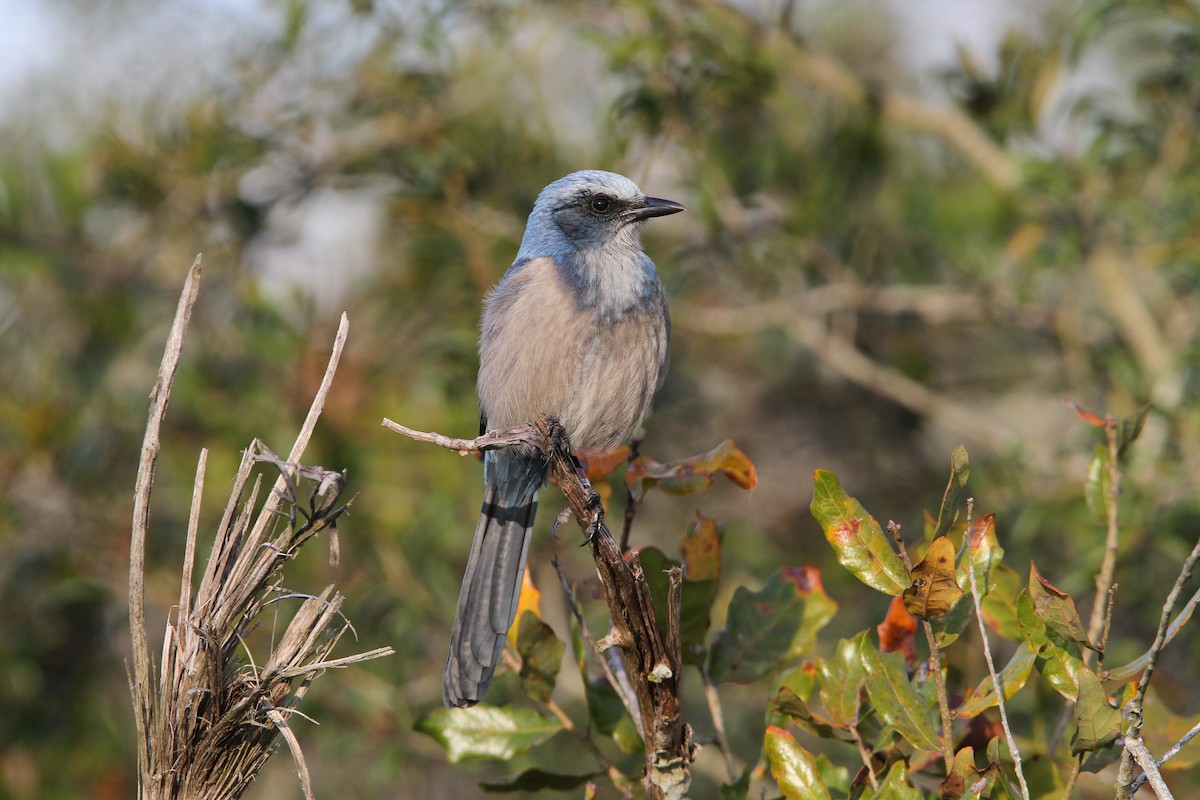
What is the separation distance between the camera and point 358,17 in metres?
4.26

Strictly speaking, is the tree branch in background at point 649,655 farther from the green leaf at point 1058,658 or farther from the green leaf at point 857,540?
the green leaf at point 1058,658

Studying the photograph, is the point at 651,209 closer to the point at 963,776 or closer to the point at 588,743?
the point at 588,743

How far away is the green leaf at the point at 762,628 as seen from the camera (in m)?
2.34

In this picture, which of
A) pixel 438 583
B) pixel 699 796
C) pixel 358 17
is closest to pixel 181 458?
pixel 438 583

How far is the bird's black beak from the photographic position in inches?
139

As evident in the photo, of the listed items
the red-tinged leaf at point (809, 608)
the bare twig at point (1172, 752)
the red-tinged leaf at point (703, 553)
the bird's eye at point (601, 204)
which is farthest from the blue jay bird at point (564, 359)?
the bare twig at point (1172, 752)

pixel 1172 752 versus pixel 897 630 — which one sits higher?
pixel 1172 752

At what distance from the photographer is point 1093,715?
67.1 inches

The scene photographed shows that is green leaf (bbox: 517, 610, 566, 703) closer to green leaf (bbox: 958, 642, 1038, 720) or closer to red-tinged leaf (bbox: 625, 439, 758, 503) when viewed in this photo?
red-tinged leaf (bbox: 625, 439, 758, 503)

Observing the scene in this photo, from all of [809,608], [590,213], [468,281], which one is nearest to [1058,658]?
[809,608]

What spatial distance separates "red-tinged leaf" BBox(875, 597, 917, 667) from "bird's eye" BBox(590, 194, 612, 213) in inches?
75.2

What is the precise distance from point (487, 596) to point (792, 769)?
3.97ft

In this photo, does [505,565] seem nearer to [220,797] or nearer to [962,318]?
[220,797]

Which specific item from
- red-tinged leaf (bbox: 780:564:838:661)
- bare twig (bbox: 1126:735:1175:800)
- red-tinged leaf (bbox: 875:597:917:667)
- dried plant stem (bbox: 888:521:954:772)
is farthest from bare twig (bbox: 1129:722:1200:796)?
red-tinged leaf (bbox: 780:564:838:661)
